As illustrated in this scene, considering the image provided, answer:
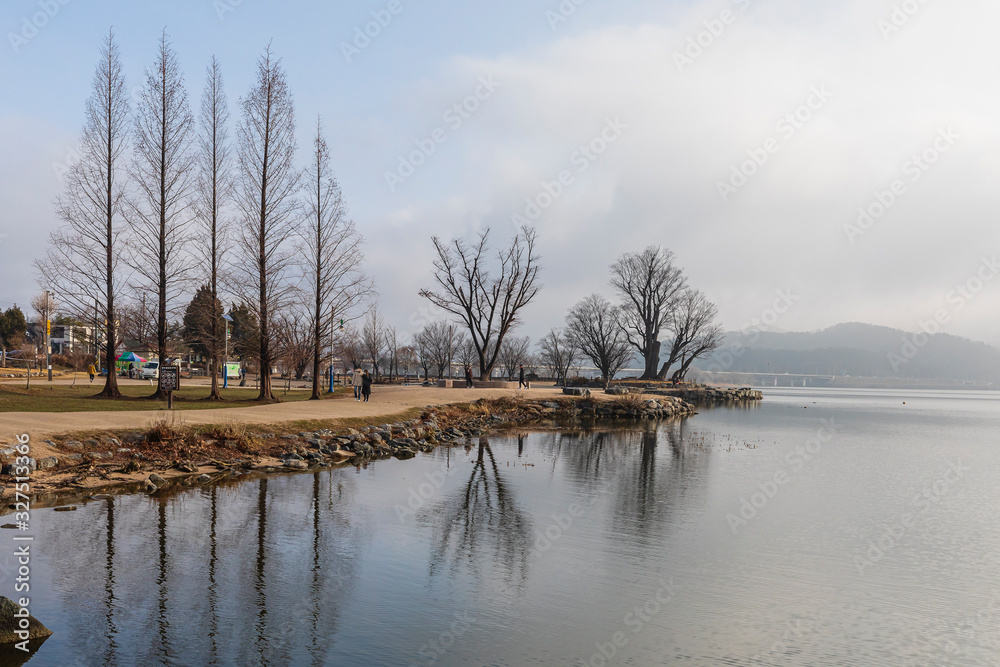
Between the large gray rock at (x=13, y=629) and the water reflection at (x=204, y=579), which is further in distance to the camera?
the water reflection at (x=204, y=579)

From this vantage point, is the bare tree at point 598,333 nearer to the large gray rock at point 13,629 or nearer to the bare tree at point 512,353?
the bare tree at point 512,353

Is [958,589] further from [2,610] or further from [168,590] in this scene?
[2,610]

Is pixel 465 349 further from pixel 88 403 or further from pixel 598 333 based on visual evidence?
pixel 88 403

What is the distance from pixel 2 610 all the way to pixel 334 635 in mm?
3084

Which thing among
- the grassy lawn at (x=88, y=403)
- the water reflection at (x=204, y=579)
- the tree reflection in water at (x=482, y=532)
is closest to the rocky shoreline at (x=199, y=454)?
the water reflection at (x=204, y=579)

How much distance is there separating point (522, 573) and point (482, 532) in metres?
2.42

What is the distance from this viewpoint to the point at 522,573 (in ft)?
30.4

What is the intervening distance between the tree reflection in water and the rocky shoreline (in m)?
5.06

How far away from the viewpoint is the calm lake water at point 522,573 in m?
6.79

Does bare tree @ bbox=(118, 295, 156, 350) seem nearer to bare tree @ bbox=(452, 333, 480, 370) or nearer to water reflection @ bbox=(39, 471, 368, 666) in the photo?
water reflection @ bbox=(39, 471, 368, 666)

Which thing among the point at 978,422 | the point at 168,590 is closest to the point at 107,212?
the point at 168,590

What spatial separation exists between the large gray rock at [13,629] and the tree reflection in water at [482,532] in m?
4.47

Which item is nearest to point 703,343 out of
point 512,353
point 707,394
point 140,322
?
point 707,394

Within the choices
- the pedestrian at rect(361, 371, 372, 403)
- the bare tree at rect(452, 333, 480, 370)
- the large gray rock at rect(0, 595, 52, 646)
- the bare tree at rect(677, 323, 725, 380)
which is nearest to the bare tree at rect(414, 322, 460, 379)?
the bare tree at rect(452, 333, 480, 370)
